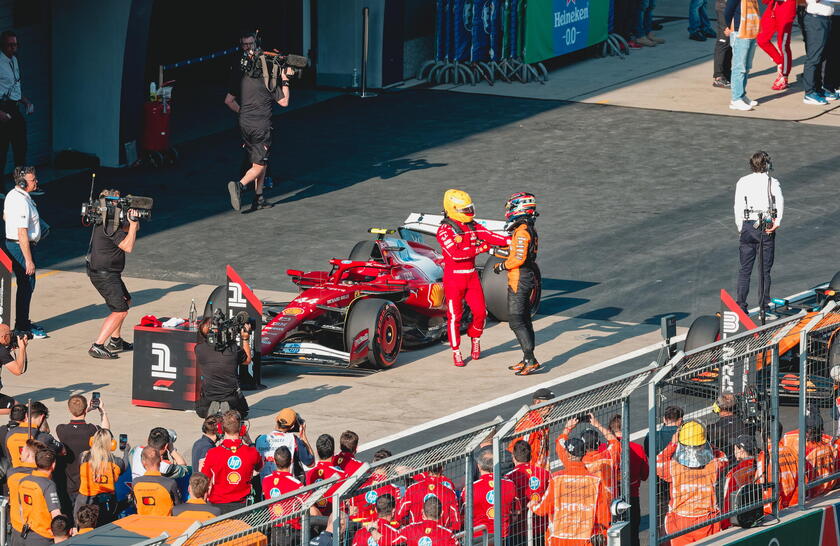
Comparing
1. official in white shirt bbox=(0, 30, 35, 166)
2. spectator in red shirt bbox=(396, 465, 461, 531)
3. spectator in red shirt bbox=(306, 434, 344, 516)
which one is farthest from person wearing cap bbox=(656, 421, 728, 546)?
official in white shirt bbox=(0, 30, 35, 166)

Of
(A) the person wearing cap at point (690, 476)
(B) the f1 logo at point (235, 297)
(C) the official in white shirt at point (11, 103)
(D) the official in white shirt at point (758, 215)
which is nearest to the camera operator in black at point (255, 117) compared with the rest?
(C) the official in white shirt at point (11, 103)

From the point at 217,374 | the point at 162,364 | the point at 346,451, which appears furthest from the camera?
the point at 162,364

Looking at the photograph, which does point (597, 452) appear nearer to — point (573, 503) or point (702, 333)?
point (573, 503)

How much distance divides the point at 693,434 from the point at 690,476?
1.13 ft

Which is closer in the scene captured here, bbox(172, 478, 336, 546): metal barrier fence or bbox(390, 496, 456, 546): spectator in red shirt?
bbox(172, 478, 336, 546): metal barrier fence

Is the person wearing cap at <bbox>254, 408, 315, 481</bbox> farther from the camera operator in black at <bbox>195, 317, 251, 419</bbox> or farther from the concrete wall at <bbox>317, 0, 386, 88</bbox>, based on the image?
the concrete wall at <bbox>317, 0, 386, 88</bbox>

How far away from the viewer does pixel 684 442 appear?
10305mm

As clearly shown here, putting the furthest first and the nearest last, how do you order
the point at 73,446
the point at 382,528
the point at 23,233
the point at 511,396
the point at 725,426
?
the point at 23,233
the point at 511,396
the point at 73,446
the point at 725,426
the point at 382,528

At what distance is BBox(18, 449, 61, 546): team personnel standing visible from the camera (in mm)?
10484

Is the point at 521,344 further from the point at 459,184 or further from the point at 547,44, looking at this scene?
the point at 547,44

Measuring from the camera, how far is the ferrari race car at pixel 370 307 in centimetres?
1543

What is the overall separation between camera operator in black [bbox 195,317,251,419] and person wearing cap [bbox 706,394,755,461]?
4703 millimetres

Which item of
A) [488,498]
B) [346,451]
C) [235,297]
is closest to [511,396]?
A: [235,297]

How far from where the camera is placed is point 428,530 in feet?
30.7
